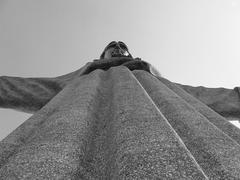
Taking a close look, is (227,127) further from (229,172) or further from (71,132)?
(71,132)

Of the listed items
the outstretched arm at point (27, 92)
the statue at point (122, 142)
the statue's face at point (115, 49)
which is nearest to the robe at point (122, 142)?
the statue at point (122, 142)

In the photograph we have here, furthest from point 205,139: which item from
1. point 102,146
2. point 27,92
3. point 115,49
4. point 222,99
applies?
point 115,49

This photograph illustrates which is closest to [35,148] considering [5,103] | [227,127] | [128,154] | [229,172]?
[128,154]

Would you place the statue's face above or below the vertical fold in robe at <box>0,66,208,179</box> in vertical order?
above

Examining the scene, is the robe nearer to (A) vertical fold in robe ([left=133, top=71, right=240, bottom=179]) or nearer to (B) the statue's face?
(A) vertical fold in robe ([left=133, top=71, right=240, bottom=179])

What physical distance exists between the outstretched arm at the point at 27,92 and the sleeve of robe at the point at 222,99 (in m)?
1.73

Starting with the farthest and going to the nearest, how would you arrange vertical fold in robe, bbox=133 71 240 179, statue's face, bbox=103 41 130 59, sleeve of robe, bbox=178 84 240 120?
statue's face, bbox=103 41 130 59
sleeve of robe, bbox=178 84 240 120
vertical fold in robe, bbox=133 71 240 179

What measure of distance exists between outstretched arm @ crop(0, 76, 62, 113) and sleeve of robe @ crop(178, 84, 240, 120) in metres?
1.73

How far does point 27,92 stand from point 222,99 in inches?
89.6

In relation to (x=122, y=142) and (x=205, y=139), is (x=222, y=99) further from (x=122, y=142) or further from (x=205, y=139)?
(x=122, y=142)

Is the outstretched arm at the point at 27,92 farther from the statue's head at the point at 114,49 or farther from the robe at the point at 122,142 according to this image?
the robe at the point at 122,142

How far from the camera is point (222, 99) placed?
3574 millimetres

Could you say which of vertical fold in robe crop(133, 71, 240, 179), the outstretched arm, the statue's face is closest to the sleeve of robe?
the statue's face

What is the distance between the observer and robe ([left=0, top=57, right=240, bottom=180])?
880 millimetres
